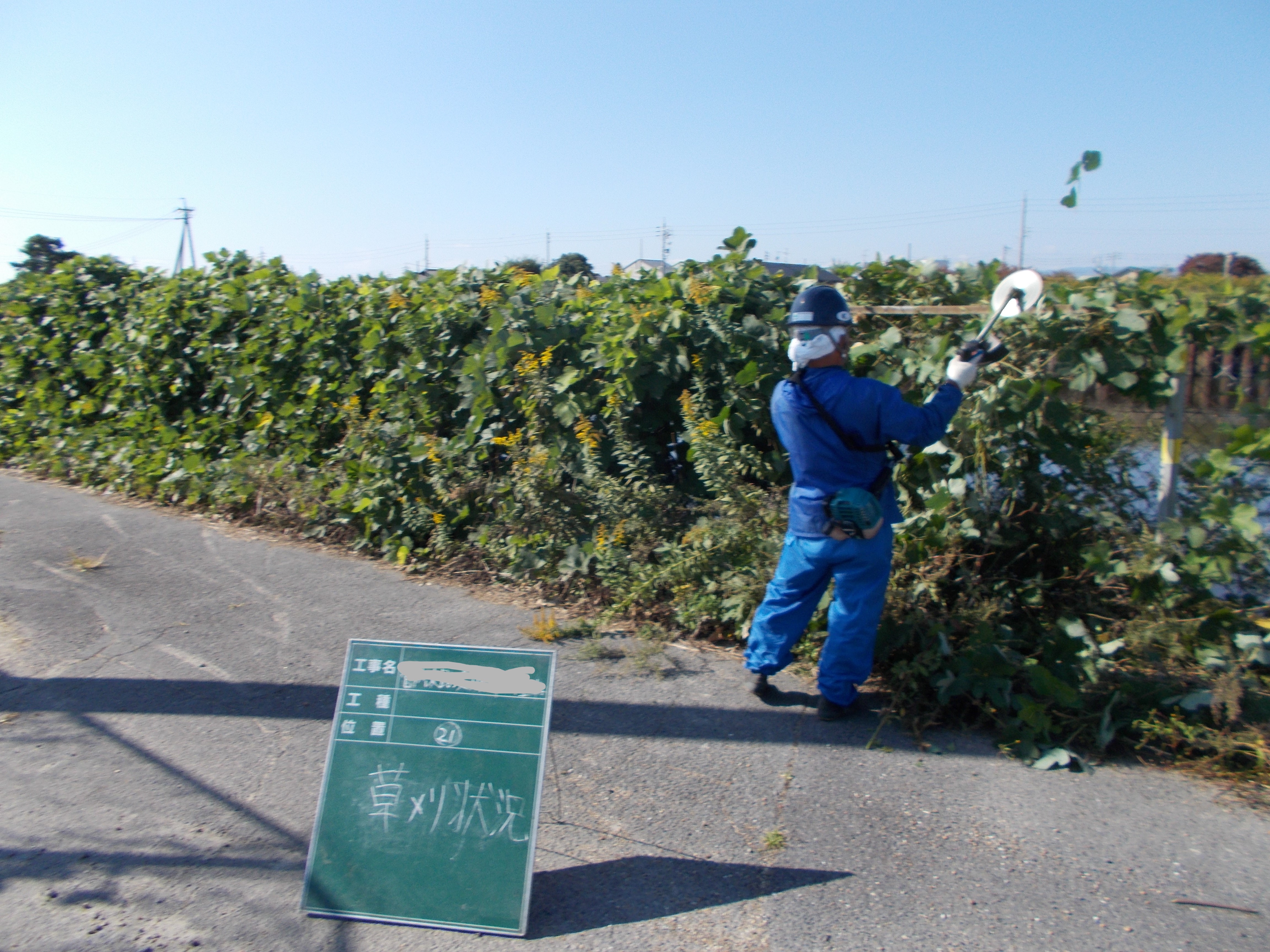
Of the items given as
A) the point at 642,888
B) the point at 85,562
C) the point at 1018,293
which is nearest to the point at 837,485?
the point at 1018,293

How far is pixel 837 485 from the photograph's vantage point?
13.1 ft

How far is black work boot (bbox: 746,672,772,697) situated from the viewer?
4.36 metres

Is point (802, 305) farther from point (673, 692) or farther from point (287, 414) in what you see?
point (287, 414)

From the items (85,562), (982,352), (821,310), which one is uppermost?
(821,310)

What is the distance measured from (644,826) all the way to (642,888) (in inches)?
14.6

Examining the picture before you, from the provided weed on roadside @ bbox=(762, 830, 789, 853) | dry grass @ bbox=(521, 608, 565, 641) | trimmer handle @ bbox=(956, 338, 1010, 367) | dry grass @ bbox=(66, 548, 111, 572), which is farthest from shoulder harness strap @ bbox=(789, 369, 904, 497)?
dry grass @ bbox=(66, 548, 111, 572)

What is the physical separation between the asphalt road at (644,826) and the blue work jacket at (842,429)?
106cm

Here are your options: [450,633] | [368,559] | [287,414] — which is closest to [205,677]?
[450,633]

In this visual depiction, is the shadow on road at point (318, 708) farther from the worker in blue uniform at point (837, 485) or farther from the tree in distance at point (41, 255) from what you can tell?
the tree in distance at point (41, 255)

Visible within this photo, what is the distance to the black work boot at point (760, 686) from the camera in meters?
4.36

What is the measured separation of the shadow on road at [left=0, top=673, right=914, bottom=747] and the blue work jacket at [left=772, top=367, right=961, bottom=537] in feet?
3.00

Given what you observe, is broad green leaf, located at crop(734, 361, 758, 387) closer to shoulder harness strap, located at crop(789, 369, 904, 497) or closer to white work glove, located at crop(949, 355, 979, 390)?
shoulder harness strap, located at crop(789, 369, 904, 497)

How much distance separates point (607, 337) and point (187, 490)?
16.9 ft

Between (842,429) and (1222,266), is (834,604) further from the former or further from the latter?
(1222,266)
